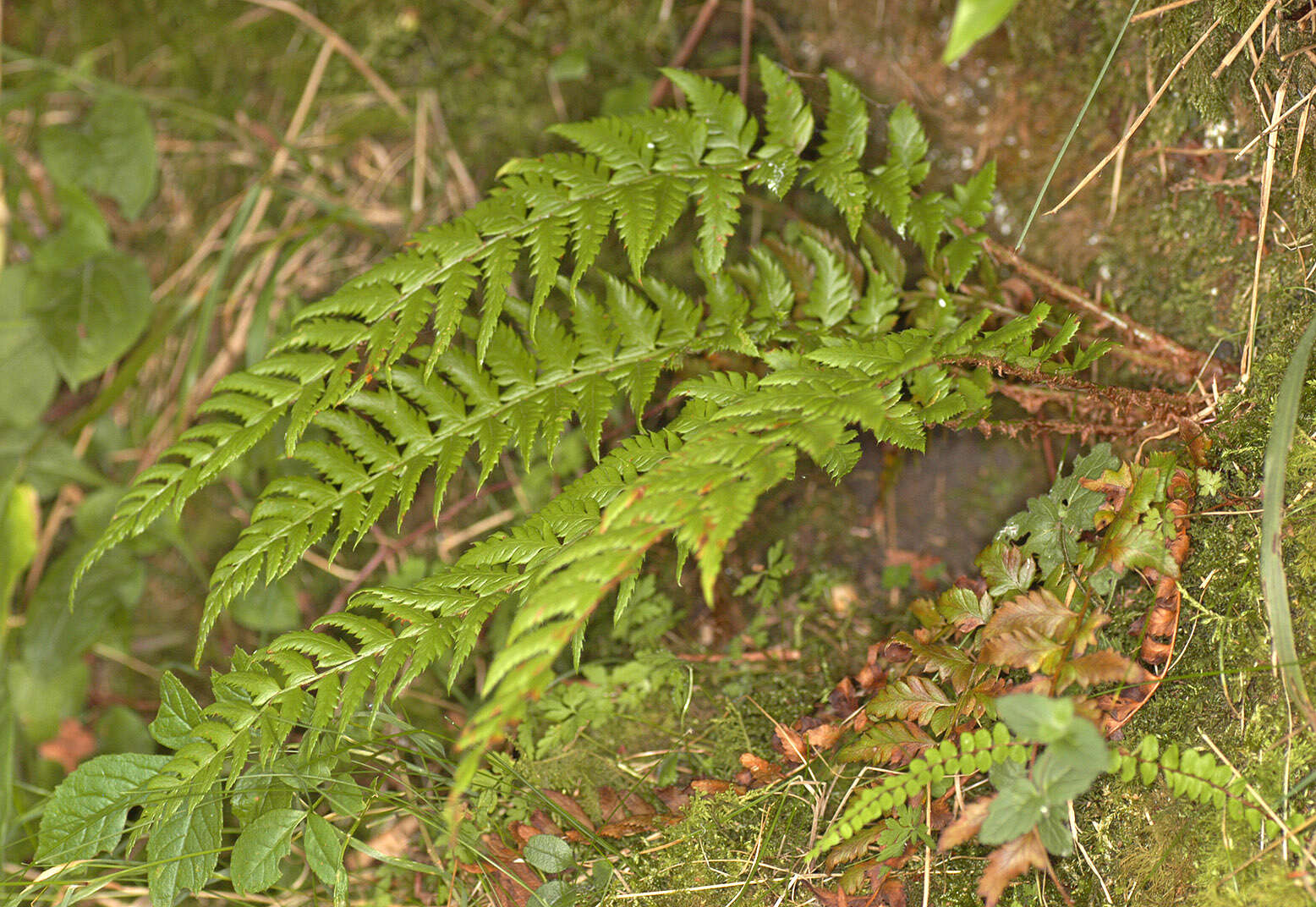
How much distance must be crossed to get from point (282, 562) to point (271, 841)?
69 centimetres

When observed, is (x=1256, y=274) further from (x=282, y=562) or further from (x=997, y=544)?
(x=282, y=562)

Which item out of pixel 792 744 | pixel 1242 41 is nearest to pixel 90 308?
pixel 792 744

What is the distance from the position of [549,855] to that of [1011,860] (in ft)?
3.51

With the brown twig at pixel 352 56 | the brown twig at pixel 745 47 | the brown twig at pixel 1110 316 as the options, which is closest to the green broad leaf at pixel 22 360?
the brown twig at pixel 352 56

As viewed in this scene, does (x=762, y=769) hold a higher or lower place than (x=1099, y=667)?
lower

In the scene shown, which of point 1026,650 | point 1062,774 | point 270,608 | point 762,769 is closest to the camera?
point 1062,774

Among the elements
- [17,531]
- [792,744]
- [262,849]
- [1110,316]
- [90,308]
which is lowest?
[792,744]

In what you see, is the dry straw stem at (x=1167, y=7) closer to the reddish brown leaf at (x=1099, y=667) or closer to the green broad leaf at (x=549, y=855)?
the reddish brown leaf at (x=1099, y=667)

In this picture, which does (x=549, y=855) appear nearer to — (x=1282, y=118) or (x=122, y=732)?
(x=122, y=732)

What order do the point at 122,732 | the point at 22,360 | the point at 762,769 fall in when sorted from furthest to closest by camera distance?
1. the point at 22,360
2. the point at 122,732
3. the point at 762,769

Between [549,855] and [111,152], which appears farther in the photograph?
[111,152]

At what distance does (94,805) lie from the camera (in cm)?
200

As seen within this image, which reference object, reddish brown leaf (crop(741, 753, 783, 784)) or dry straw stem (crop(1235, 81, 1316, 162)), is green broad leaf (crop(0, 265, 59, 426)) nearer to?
reddish brown leaf (crop(741, 753, 783, 784))

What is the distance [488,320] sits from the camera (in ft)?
6.75
